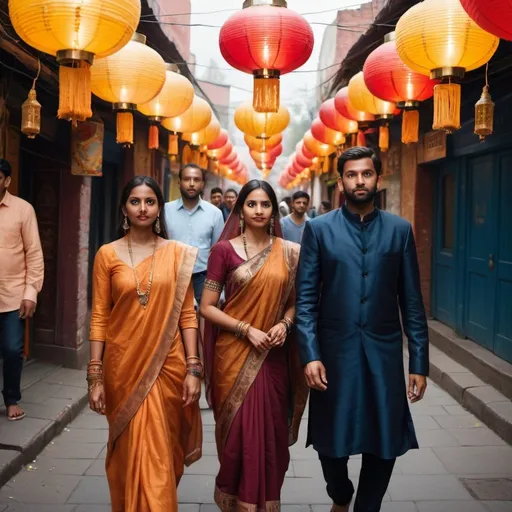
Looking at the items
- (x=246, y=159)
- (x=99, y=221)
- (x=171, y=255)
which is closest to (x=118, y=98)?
(x=171, y=255)

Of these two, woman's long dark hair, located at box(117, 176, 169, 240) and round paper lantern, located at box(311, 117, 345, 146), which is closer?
woman's long dark hair, located at box(117, 176, 169, 240)

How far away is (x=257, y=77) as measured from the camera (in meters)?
5.45

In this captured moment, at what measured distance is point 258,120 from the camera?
30.2 ft

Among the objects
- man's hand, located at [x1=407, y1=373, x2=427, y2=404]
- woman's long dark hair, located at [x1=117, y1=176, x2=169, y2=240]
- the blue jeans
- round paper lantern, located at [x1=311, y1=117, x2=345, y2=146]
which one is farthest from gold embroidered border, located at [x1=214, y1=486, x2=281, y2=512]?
round paper lantern, located at [x1=311, y1=117, x2=345, y2=146]

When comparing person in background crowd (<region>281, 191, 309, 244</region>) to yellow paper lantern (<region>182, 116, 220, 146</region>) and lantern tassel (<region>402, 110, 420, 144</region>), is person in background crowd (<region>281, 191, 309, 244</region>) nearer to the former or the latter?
yellow paper lantern (<region>182, 116, 220, 146</region>)

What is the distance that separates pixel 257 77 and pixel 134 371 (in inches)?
120

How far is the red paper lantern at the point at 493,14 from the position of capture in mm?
2625

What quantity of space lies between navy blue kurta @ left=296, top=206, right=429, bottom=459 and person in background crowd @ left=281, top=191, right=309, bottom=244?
4.95 m

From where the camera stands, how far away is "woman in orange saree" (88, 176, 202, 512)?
128 inches

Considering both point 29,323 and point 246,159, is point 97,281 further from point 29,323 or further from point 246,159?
point 246,159

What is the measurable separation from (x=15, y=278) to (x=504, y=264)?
487 cm

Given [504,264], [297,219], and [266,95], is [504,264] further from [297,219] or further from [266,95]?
[266,95]

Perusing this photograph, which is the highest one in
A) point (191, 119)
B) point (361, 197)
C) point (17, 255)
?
point (191, 119)

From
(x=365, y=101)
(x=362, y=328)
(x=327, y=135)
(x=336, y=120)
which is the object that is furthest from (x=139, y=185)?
(x=327, y=135)
